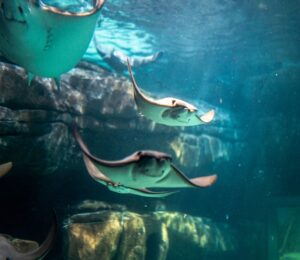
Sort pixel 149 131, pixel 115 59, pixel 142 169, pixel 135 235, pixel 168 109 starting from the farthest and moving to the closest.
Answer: pixel 115 59 < pixel 149 131 < pixel 135 235 < pixel 168 109 < pixel 142 169

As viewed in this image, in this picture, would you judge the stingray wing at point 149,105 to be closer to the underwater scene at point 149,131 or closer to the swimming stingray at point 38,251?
the underwater scene at point 149,131

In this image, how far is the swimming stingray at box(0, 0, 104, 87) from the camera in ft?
12.3

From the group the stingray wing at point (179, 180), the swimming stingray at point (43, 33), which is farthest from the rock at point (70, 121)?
the stingray wing at point (179, 180)

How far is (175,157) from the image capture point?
1126 centimetres

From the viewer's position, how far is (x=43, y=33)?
159 inches

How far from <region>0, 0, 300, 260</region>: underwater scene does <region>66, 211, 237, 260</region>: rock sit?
4 centimetres

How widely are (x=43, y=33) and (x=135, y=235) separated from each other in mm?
7131

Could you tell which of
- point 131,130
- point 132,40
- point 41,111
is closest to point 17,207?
point 41,111

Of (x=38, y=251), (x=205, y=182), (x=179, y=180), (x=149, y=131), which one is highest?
(x=179, y=180)

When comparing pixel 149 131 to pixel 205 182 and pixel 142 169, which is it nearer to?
pixel 205 182

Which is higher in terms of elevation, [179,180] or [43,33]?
[43,33]

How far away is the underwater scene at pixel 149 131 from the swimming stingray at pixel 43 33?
18 mm

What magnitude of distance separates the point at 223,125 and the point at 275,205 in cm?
637

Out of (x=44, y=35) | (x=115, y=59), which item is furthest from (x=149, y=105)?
(x=115, y=59)
